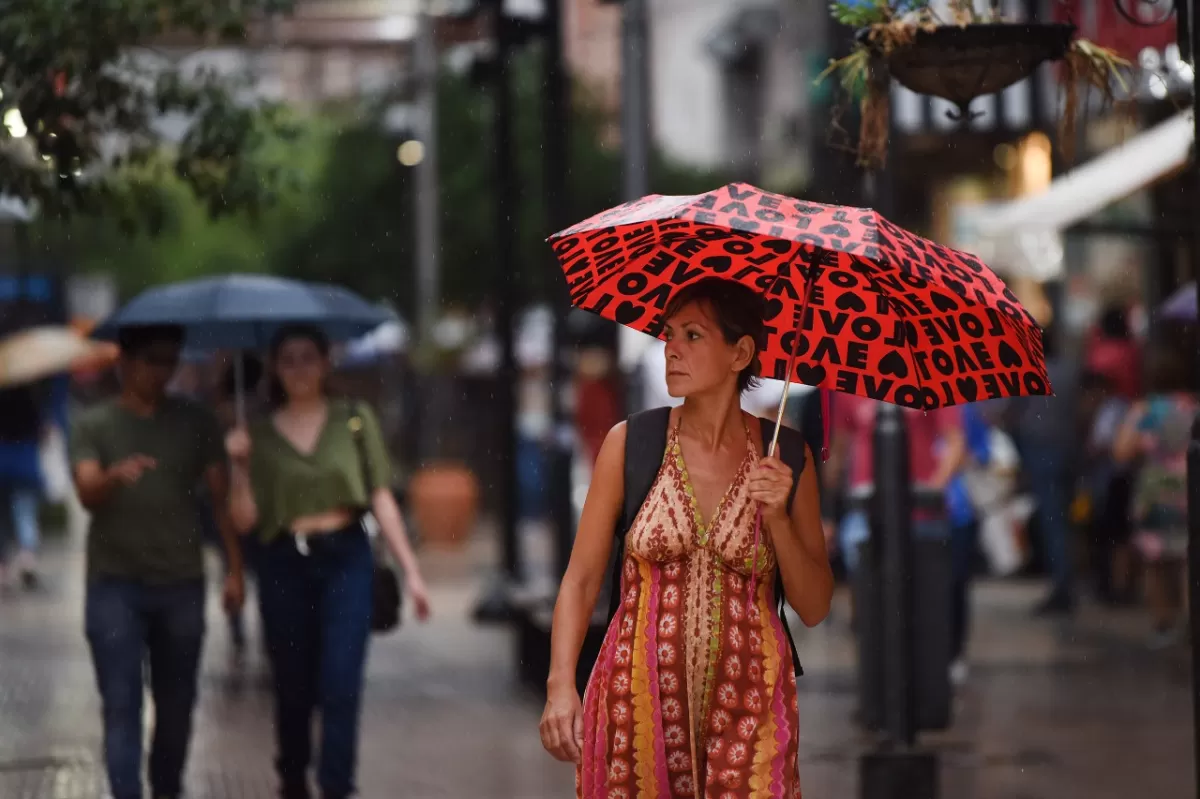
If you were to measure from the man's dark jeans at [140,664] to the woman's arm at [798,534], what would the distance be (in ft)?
10.3

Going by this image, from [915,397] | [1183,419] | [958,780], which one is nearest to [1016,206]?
[1183,419]

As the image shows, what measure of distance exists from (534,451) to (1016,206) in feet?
45.5

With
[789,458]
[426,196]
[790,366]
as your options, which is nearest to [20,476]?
[426,196]

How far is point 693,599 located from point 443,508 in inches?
714

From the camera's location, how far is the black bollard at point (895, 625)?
785 cm

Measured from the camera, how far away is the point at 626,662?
431 centimetres

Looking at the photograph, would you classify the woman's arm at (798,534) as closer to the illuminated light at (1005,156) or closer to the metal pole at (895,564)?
the metal pole at (895,564)

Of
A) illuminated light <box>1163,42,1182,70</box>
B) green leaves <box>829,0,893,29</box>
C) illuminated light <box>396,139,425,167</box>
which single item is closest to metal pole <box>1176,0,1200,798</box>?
green leaves <box>829,0,893,29</box>

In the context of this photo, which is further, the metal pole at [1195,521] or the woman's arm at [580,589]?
the metal pole at [1195,521]

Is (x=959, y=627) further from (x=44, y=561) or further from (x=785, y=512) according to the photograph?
(x=44, y=561)

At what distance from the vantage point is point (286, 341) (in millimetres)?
7578

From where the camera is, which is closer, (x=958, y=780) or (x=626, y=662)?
(x=626, y=662)

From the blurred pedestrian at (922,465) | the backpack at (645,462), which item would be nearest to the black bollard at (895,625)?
the blurred pedestrian at (922,465)

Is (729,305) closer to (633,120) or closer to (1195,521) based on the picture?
(1195,521)
